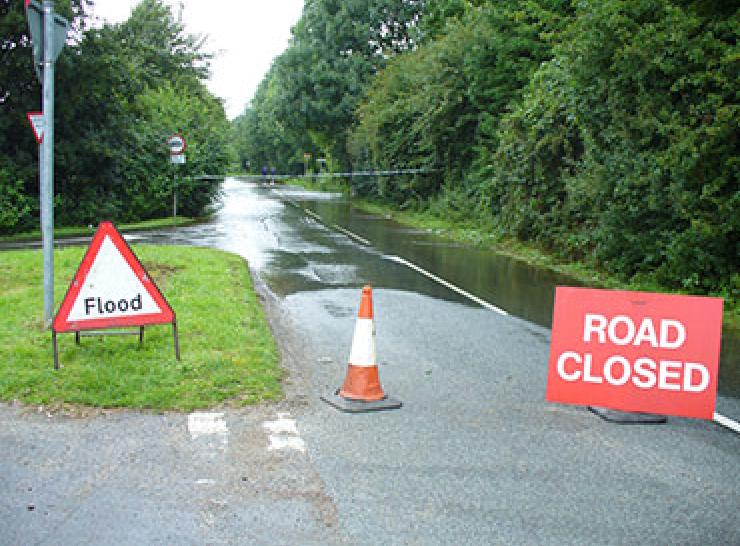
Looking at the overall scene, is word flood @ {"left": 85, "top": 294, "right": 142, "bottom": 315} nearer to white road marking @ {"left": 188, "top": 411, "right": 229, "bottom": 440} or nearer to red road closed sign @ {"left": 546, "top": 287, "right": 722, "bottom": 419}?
white road marking @ {"left": 188, "top": 411, "right": 229, "bottom": 440}

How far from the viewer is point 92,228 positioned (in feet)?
83.6

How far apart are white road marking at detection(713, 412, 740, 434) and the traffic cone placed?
2536mm

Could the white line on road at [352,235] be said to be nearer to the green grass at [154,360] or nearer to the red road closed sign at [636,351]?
the green grass at [154,360]

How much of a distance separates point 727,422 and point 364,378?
114 inches

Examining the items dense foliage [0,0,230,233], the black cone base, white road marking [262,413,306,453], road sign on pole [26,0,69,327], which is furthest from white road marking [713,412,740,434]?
dense foliage [0,0,230,233]

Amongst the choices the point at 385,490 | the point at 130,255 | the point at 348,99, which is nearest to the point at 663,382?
the point at 385,490

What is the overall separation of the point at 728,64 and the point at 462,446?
869 cm

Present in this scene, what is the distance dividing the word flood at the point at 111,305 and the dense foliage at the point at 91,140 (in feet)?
61.9

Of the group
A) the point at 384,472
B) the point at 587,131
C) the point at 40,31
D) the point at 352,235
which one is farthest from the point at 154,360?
the point at 352,235

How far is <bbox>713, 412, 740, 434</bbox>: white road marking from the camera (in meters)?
6.11

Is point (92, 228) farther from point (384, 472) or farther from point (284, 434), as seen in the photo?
point (384, 472)

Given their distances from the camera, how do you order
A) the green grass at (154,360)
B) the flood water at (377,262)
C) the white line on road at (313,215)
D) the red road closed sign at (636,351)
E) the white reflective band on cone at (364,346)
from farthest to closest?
the white line on road at (313,215)
the flood water at (377,262)
the white reflective band on cone at (364,346)
the green grass at (154,360)
the red road closed sign at (636,351)

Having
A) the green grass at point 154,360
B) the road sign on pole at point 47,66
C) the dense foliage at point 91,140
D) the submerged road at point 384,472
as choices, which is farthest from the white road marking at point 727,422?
the dense foliage at point 91,140

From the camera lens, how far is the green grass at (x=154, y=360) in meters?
6.37
